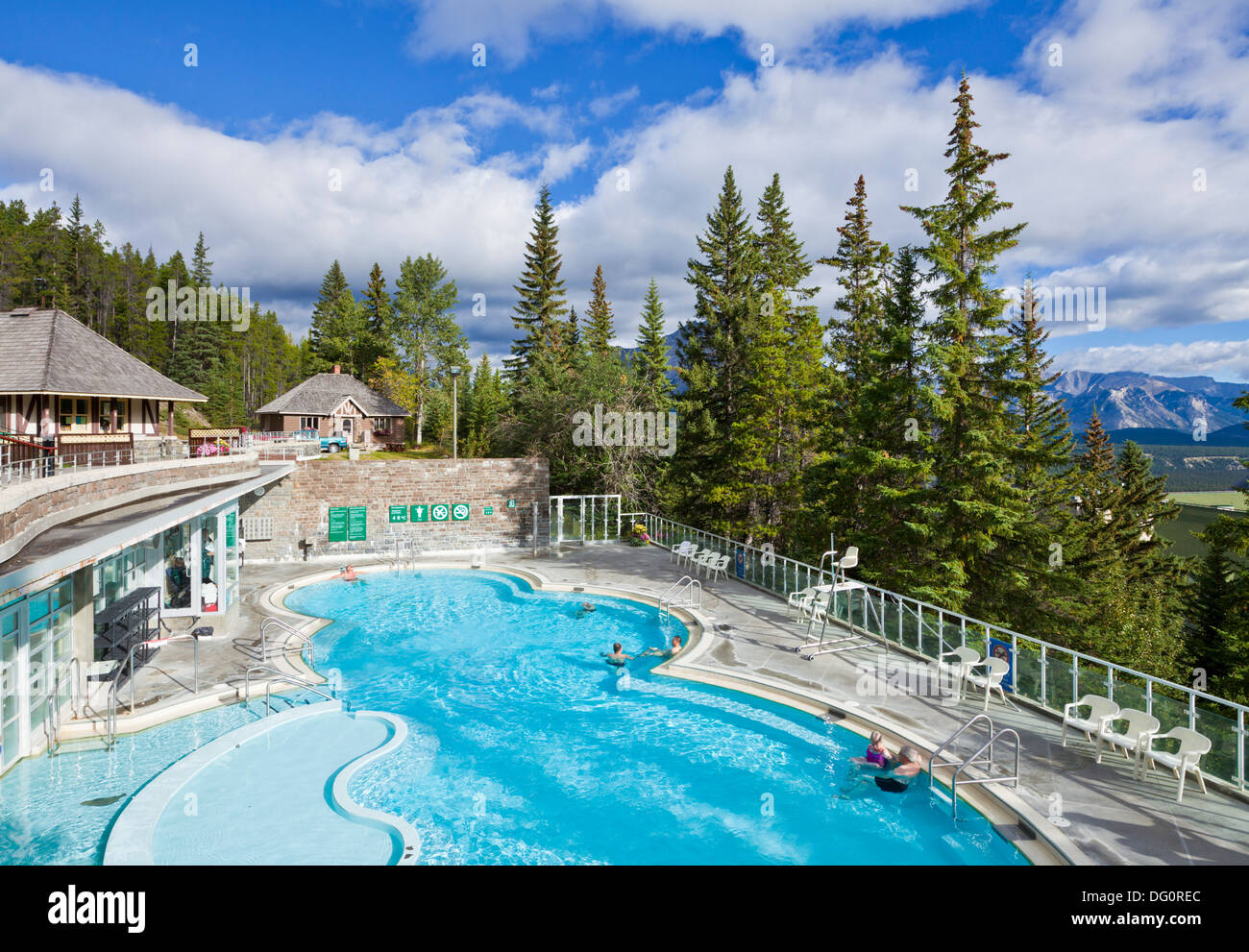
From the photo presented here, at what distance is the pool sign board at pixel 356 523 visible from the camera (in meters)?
23.0

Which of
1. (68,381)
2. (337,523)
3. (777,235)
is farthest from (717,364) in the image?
(68,381)

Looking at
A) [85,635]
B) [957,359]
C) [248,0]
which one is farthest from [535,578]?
[248,0]

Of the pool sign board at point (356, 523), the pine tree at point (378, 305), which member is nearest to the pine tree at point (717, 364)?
the pool sign board at point (356, 523)

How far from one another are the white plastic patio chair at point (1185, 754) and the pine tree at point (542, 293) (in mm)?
41864

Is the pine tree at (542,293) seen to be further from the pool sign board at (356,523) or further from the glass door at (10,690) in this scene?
the glass door at (10,690)

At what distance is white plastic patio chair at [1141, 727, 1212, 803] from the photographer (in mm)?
7492

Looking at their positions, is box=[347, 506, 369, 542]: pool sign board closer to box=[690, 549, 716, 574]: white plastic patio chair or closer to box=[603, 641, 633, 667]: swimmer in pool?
box=[690, 549, 716, 574]: white plastic patio chair

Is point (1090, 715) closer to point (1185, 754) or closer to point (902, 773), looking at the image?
point (1185, 754)

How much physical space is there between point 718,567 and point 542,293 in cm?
3315

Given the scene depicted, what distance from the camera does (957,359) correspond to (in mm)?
19734
